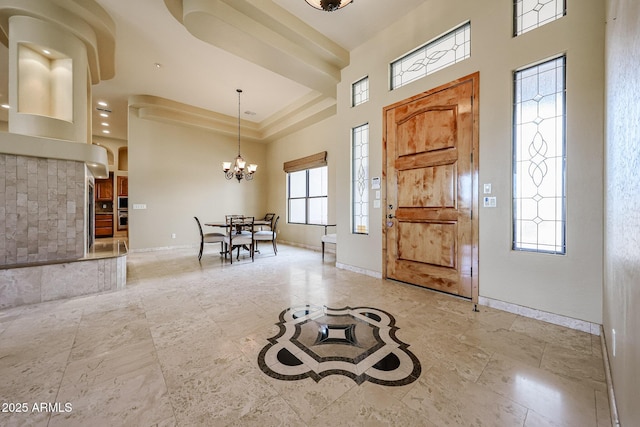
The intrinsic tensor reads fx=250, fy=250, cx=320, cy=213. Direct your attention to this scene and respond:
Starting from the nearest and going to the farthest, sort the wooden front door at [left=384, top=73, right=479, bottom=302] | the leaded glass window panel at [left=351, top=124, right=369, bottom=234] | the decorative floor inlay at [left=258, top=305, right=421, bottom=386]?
the decorative floor inlay at [left=258, top=305, right=421, bottom=386]
the wooden front door at [left=384, top=73, right=479, bottom=302]
the leaded glass window panel at [left=351, top=124, right=369, bottom=234]

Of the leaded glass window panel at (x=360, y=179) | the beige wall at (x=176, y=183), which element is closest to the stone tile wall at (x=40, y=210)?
the beige wall at (x=176, y=183)

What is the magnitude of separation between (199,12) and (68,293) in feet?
12.0

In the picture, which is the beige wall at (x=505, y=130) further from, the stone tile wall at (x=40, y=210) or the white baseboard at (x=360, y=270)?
the stone tile wall at (x=40, y=210)

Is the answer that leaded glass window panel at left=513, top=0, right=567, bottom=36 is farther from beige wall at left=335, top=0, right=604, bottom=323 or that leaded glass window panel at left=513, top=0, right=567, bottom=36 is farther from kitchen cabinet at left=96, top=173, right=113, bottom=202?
kitchen cabinet at left=96, top=173, right=113, bottom=202

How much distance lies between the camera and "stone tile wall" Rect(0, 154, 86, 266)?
284 centimetres

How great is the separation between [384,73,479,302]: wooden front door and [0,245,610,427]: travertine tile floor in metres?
0.46

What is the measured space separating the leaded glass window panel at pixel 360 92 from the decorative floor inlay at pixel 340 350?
3310mm

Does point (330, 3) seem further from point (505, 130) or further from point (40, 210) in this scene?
point (40, 210)

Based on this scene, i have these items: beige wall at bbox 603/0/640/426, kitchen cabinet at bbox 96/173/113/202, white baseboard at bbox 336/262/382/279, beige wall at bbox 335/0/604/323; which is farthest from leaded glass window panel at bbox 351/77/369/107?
kitchen cabinet at bbox 96/173/113/202

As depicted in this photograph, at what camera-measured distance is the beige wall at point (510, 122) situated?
2.11 meters

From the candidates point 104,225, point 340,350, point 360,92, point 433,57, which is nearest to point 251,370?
point 340,350

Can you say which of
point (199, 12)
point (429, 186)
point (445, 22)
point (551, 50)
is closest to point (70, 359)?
point (199, 12)

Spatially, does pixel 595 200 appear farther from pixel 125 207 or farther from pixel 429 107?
pixel 125 207

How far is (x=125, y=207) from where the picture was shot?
9.09 meters
